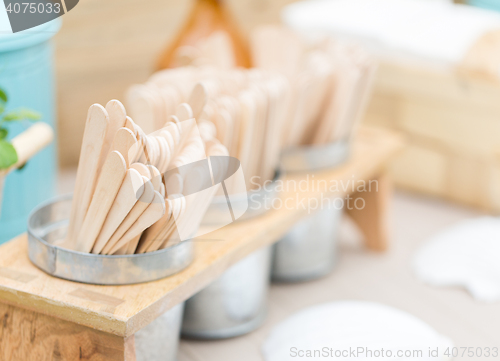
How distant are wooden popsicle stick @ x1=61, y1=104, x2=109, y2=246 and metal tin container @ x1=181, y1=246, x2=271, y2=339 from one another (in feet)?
0.82

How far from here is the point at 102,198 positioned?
68 centimetres

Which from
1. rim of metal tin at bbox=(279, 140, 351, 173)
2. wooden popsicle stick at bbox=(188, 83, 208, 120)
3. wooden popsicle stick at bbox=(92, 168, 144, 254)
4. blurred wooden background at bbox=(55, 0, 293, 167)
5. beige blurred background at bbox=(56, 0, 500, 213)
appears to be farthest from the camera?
blurred wooden background at bbox=(55, 0, 293, 167)

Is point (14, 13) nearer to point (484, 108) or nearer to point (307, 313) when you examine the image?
point (307, 313)

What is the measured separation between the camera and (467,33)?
1476 mm

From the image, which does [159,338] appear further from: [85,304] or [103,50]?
[103,50]

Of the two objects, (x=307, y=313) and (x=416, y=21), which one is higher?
(x=416, y=21)

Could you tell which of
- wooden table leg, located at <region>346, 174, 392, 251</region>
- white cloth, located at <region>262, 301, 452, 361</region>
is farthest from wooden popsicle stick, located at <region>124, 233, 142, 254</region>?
wooden table leg, located at <region>346, 174, 392, 251</region>

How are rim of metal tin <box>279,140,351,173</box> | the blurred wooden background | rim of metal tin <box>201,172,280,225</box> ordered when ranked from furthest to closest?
the blurred wooden background
rim of metal tin <box>279,140,351,173</box>
rim of metal tin <box>201,172,280,225</box>

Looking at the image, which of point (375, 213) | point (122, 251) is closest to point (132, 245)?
point (122, 251)

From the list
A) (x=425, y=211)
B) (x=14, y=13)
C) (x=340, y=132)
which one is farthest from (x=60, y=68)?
A: (x=425, y=211)

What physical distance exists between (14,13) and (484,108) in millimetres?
1000

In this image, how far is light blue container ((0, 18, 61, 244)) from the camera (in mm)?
954

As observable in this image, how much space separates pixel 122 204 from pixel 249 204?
0.26m
